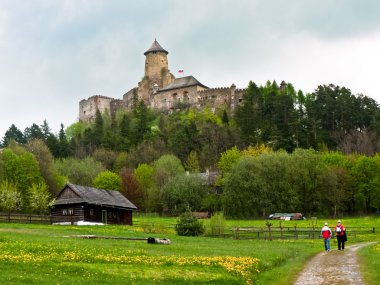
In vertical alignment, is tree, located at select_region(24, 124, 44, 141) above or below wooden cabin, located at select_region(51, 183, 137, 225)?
above

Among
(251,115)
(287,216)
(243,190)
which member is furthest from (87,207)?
(251,115)

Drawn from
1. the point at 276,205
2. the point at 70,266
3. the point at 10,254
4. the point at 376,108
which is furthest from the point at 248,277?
the point at 376,108

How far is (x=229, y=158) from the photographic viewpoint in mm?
106562

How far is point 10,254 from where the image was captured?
83.0 feet

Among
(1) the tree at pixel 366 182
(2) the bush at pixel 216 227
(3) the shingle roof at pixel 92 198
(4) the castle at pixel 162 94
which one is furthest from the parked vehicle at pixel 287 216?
(4) the castle at pixel 162 94

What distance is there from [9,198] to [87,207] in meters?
14.8

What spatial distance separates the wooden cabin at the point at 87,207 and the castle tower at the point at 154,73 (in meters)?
91.8

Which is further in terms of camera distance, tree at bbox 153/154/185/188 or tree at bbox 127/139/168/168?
tree at bbox 127/139/168/168

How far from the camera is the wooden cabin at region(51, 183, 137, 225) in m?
66.1

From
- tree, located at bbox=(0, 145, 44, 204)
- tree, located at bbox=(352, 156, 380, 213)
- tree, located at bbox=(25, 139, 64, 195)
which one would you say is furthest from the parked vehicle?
tree, located at bbox=(0, 145, 44, 204)

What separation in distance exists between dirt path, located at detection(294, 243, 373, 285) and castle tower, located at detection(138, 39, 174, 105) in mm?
133825

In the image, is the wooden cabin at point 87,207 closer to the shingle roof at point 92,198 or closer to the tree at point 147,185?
the shingle roof at point 92,198

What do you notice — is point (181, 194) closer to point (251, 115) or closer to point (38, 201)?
point (38, 201)

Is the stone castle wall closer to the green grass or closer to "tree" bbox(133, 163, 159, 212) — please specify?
"tree" bbox(133, 163, 159, 212)
